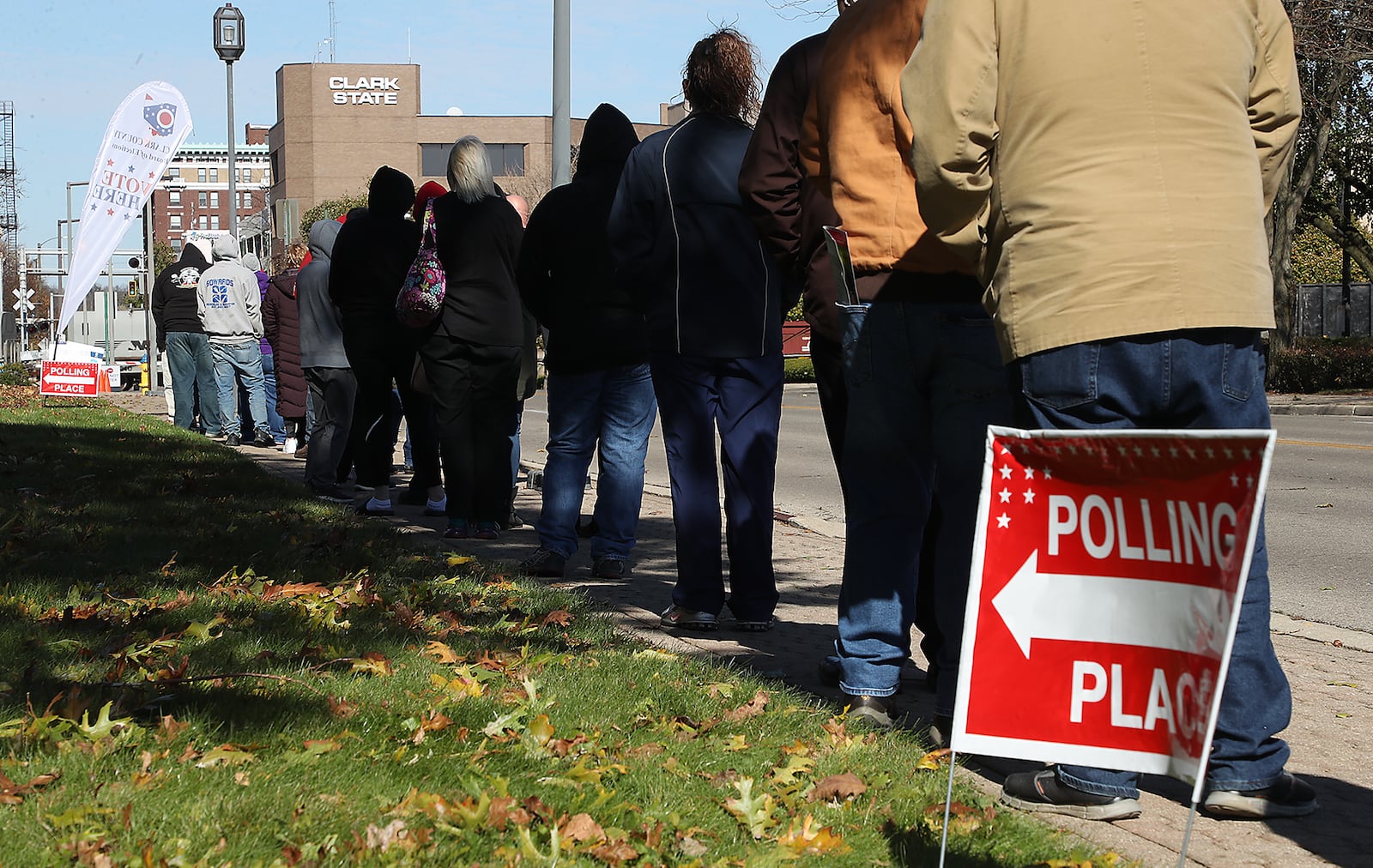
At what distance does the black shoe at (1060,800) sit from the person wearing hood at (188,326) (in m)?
13.4

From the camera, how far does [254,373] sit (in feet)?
50.1

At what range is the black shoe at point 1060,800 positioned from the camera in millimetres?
3434

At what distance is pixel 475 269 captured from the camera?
26.0 feet

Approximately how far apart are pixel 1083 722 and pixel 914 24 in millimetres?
2128

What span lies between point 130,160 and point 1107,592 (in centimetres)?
1960

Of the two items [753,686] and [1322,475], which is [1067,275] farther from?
[1322,475]

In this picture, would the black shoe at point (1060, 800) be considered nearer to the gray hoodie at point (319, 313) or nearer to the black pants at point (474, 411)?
the black pants at point (474, 411)

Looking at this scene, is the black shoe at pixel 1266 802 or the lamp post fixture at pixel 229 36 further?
the lamp post fixture at pixel 229 36

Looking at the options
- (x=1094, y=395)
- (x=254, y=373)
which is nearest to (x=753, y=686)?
(x=1094, y=395)

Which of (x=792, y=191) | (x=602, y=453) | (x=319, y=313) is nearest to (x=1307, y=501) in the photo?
(x=602, y=453)

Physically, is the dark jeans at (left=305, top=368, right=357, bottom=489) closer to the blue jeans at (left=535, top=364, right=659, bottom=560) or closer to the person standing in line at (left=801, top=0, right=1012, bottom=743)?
the blue jeans at (left=535, top=364, right=659, bottom=560)

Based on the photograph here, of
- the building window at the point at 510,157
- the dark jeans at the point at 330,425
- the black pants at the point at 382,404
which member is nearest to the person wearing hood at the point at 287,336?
the dark jeans at the point at 330,425

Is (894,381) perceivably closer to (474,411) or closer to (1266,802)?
(1266,802)

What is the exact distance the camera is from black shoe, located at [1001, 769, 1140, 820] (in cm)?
343
